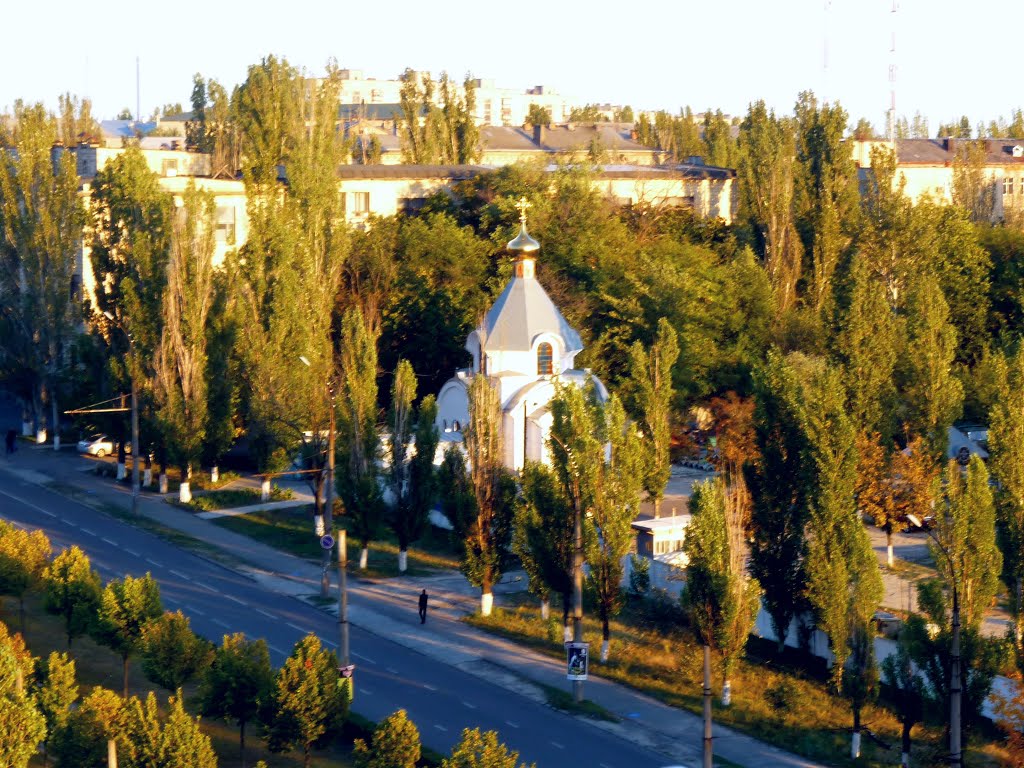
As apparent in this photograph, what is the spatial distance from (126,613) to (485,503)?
8969 mm

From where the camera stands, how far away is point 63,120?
64.6 metres

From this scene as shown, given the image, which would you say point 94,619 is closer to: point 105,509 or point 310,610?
point 310,610

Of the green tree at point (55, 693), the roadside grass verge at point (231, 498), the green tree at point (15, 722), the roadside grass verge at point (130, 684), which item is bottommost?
the roadside grass verge at point (130, 684)

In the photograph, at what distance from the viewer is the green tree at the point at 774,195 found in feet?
184

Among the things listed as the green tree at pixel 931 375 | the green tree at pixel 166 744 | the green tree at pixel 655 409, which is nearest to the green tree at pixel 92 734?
the green tree at pixel 166 744

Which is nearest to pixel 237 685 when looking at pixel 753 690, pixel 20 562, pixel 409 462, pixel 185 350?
pixel 20 562

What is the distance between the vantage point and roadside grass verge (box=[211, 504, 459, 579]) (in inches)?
1545

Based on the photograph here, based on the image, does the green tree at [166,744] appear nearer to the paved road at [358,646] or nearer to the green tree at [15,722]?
the green tree at [15,722]

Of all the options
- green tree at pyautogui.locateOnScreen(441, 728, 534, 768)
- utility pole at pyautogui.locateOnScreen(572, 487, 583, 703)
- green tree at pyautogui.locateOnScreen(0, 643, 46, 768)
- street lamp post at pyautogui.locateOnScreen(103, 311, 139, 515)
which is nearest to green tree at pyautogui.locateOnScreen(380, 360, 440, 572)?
utility pole at pyautogui.locateOnScreen(572, 487, 583, 703)

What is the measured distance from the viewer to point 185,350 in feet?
146

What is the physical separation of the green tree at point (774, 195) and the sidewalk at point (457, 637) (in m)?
22.6

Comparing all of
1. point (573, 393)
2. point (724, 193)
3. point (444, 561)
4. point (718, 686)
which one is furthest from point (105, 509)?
point (724, 193)

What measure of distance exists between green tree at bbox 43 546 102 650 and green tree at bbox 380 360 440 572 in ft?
29.5

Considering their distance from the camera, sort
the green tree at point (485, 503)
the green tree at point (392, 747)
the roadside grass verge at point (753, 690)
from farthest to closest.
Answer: the green tree at point (485, 503), the roadside grass verge at point (753, 690), the green tree at point (392, 747)
